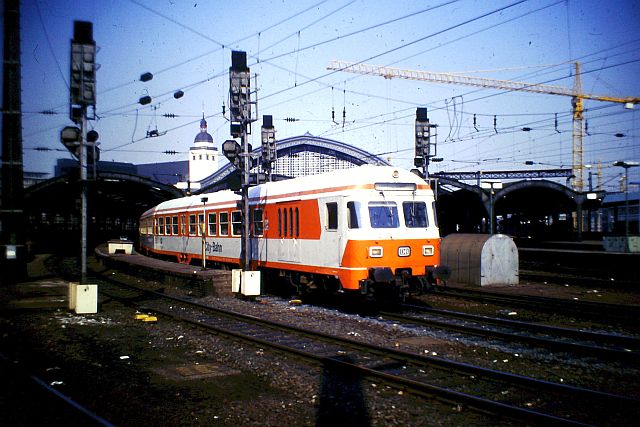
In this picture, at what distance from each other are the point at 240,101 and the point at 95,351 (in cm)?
1011

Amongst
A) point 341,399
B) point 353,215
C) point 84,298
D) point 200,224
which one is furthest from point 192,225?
point 341,399

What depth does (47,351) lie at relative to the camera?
10.4 metres

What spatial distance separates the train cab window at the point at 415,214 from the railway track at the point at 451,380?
453 cm

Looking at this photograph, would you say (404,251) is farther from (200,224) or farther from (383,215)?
(200,224)

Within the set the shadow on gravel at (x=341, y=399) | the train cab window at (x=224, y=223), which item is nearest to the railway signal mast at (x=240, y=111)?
the train cab window at (x=224, y=223)

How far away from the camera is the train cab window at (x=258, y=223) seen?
18830 millimetres

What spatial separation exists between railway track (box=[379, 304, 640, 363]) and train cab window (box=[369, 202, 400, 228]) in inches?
90.7

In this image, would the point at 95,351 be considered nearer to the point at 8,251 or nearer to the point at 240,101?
the point at 240,101

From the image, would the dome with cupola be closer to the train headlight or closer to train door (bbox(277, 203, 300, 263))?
train door (bbox(277, 203, 300, 263))

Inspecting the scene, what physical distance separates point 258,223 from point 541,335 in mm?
9954

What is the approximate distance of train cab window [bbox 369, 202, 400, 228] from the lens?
46.8 ft

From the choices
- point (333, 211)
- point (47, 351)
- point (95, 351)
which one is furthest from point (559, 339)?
point (47, 351)

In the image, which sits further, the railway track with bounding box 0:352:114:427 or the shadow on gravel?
the shadow on gravel

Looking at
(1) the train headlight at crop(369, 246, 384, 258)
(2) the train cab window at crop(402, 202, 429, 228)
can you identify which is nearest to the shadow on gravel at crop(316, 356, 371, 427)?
(1) the train headlight at crop(369, 246, 384, 258)
